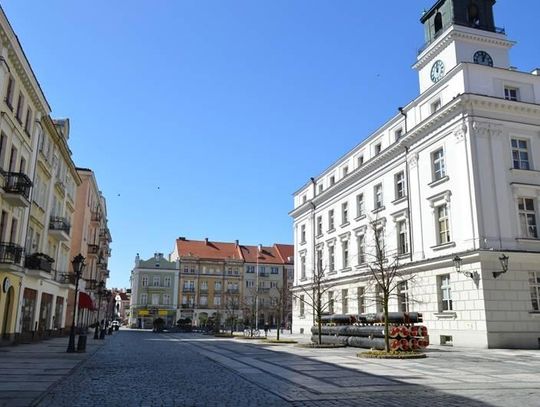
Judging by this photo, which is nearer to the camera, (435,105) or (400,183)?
(435,105)

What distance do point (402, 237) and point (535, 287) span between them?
1037 centimetres

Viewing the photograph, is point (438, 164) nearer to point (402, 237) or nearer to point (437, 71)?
point (402, 237)

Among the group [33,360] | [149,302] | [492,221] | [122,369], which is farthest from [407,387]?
[149,302]

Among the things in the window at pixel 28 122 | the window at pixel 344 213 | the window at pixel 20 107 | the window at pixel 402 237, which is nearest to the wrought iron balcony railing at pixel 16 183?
the window at pixel 20 107

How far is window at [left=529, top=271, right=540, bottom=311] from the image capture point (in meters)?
26.6

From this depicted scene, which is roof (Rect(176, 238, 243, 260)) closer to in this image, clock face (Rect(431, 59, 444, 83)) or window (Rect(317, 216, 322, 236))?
window (Rect(317, 216, 322, 236))

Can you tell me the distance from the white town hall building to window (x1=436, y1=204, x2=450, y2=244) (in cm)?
7

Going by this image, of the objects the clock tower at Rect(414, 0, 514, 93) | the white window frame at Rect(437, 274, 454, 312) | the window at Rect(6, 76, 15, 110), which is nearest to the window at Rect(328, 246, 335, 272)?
the white window frame at Rect(437, 274, 454, 312)

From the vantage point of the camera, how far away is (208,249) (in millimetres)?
97938

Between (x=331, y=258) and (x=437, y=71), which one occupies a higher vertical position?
(x=437, y=71)

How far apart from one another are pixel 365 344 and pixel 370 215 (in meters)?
16.8

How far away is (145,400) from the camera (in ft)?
31.1

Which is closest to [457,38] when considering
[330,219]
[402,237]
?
[402,237]

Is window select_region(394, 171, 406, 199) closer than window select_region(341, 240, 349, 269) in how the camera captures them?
Yes
